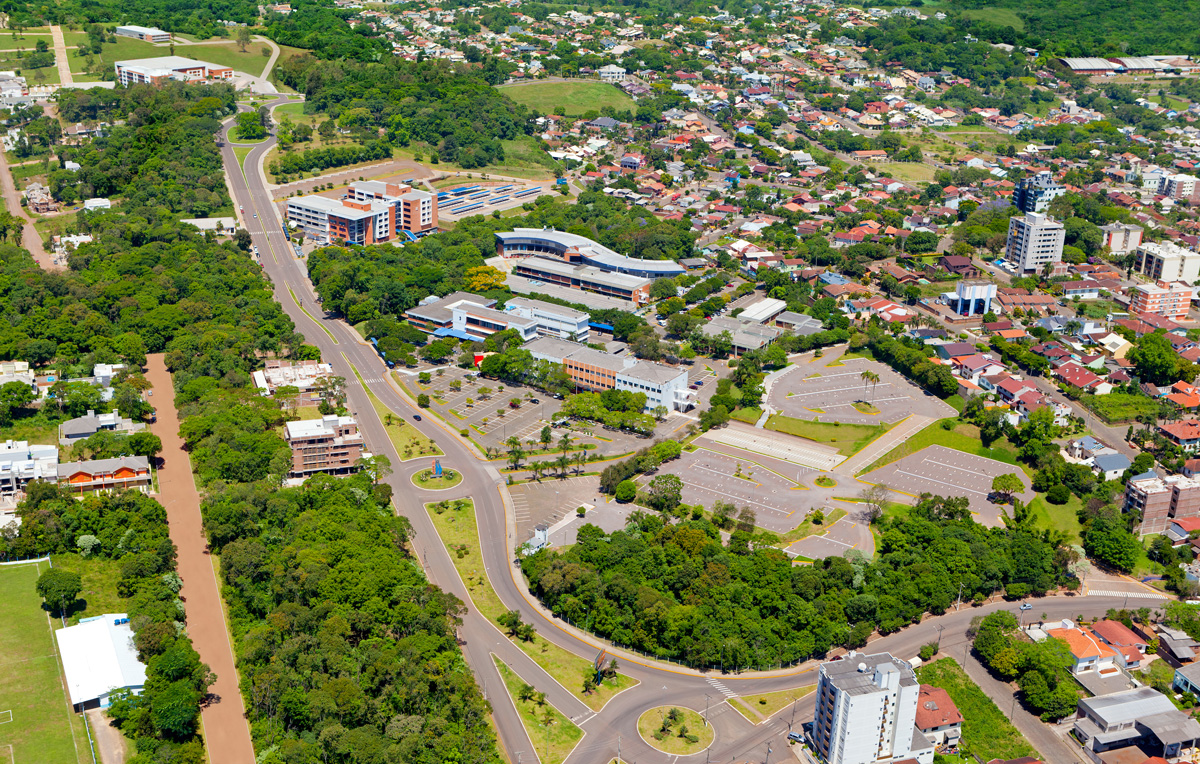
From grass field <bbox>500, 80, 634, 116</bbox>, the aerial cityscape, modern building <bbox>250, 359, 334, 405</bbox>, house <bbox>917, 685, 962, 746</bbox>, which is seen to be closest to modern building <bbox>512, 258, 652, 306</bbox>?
the aerial cityscape

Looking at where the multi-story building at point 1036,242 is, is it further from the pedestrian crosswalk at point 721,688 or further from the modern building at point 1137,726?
the pedestrian crosswalk at point 721,688

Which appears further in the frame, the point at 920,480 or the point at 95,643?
the point at 920,480

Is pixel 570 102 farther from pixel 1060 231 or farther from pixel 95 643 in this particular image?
pixel 95 643

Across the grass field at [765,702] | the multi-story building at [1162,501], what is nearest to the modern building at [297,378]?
the grass field at [765,702]

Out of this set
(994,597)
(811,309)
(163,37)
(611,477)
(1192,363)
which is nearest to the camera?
(994,597)

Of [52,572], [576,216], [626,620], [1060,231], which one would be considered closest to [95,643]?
[52,572]

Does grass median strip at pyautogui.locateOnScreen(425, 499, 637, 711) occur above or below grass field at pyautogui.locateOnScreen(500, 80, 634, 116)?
below

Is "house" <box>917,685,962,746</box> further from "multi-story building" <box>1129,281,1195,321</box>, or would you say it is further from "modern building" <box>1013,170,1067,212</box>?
"modern building" <box>1013,170,1067,212</box>
